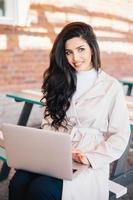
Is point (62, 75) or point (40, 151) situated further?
point (62, 75)

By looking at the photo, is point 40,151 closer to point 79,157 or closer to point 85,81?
point 79,157

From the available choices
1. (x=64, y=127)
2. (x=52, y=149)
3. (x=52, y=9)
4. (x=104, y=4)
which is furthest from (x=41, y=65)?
(x=52, y=149)

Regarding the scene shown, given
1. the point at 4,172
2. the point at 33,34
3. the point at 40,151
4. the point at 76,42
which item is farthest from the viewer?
the point at 33,34

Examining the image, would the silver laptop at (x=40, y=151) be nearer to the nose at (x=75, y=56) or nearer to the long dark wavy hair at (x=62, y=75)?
the long dark wavy hair at (x=62, y=75)

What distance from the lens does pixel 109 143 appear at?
5.50 feet

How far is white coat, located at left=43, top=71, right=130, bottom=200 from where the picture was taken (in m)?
1.65

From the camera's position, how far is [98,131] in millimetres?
1765

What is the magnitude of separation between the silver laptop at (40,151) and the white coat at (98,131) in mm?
92

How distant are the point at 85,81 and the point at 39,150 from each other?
503mm

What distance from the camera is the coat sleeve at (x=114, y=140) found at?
1660 mm

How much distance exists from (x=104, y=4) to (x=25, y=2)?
1.63 metres

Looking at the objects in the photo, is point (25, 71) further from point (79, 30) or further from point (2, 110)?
point (79, 30)

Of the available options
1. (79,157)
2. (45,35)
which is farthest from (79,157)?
(45,35)

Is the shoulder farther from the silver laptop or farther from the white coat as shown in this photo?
the silver laptop
